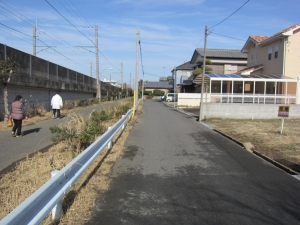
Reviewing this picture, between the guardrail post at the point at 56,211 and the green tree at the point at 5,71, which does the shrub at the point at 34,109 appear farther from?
the guardrail post at the point at 56,211

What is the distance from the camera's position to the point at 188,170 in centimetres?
675

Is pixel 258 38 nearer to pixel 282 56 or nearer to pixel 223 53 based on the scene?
pixel 282 56

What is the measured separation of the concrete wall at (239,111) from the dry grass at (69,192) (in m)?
13.1

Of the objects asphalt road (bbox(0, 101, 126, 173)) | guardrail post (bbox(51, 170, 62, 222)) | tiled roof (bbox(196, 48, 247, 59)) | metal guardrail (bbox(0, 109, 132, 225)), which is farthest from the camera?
tiled roof (bbox(196, 48, 247, 59))

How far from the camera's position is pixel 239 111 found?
66.1ft

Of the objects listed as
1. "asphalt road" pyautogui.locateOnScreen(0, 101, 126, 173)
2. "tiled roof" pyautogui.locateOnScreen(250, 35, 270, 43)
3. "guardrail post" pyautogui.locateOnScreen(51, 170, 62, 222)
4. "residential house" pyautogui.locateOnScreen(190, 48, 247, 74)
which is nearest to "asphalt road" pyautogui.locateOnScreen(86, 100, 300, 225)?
"guardrail post" pyautogui.locateOnScreen(51, 170, 62, 222)

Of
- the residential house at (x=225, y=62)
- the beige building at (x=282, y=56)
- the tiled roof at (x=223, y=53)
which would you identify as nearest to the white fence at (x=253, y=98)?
the beige building at (x=282, y=56)

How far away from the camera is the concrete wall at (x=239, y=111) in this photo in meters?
20.0

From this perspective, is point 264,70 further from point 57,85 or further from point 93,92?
point 93,92

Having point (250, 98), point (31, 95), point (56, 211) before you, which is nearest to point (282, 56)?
point (250, 98)

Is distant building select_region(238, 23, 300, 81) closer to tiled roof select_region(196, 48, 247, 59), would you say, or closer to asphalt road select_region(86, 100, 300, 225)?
tiled roof select_region(196, 48, 247, 59)

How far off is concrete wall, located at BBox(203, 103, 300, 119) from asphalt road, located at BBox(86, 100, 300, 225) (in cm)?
1121

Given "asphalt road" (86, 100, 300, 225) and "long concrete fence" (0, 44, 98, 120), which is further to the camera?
"long concrete fence" (0, 44, 98, 120)

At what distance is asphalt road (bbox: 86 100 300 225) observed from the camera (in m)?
4.19
